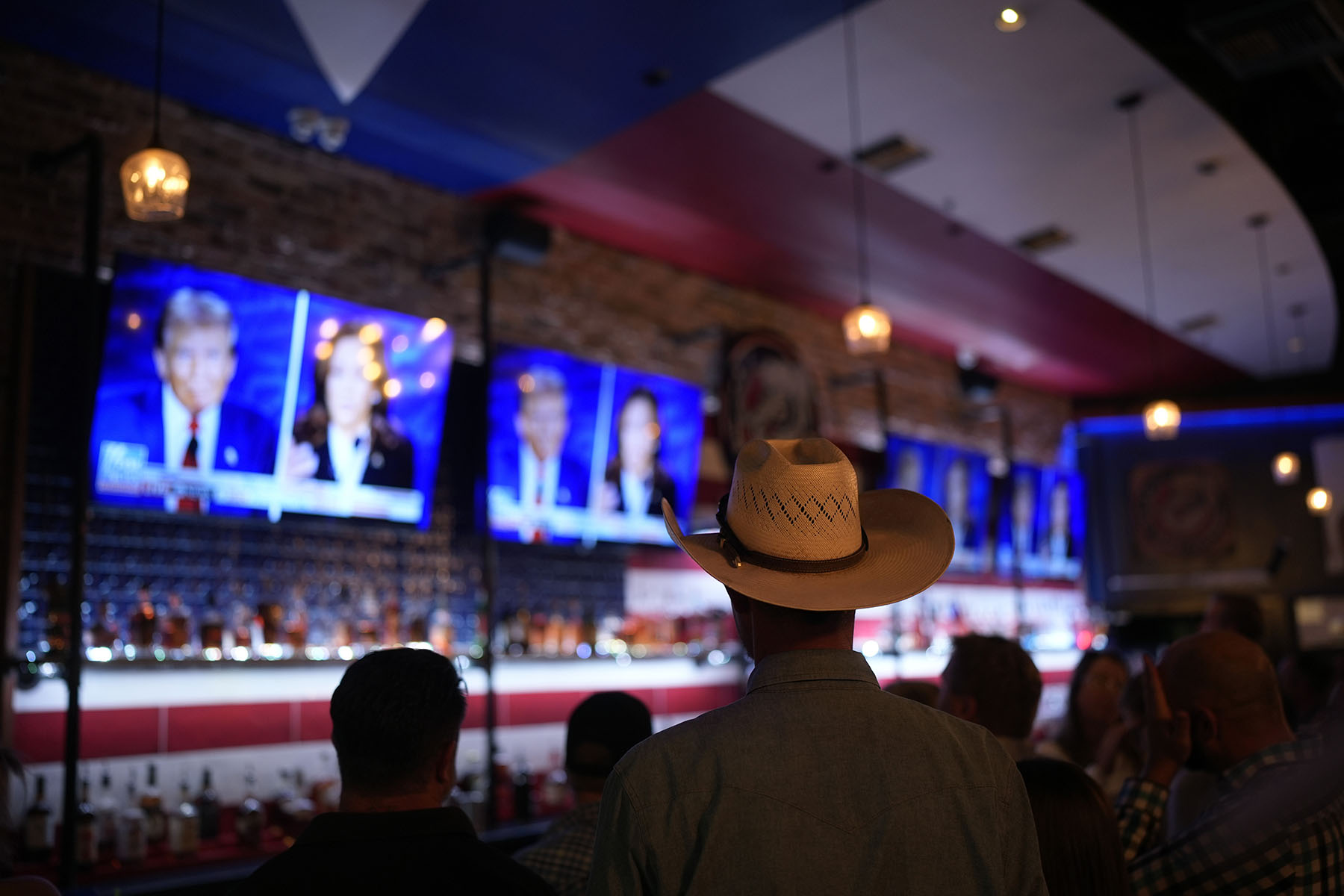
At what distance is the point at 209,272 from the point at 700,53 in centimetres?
215

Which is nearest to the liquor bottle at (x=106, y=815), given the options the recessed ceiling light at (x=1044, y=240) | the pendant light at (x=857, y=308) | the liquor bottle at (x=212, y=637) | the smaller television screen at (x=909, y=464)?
the liquor bottle at (x=212, y=637)

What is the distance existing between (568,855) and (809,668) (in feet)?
4.65

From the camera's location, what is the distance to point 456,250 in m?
6.01

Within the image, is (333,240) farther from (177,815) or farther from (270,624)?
(177,815)

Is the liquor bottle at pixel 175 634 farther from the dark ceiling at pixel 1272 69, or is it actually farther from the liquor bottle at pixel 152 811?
the dark ceiling at pixel 1272 69

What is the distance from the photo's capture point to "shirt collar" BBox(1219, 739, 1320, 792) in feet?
7.48

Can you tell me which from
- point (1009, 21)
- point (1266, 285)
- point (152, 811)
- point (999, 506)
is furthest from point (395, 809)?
point (1266, 285)

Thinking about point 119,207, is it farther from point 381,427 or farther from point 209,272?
point 381,427

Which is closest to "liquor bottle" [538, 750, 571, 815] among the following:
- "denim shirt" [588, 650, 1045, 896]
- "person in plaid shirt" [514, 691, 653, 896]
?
"person in plaid shirt" [514, 691, 653, 896]

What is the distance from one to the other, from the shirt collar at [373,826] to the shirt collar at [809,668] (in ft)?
2.07

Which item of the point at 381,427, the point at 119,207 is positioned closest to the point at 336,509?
the point at 381,427

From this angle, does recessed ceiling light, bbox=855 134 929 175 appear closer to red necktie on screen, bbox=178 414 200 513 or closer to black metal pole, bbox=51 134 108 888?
red necktie on screen, bbox=178 414 200 513

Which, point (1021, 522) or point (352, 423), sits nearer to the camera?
point (352, 423)

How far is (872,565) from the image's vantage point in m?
1.71
